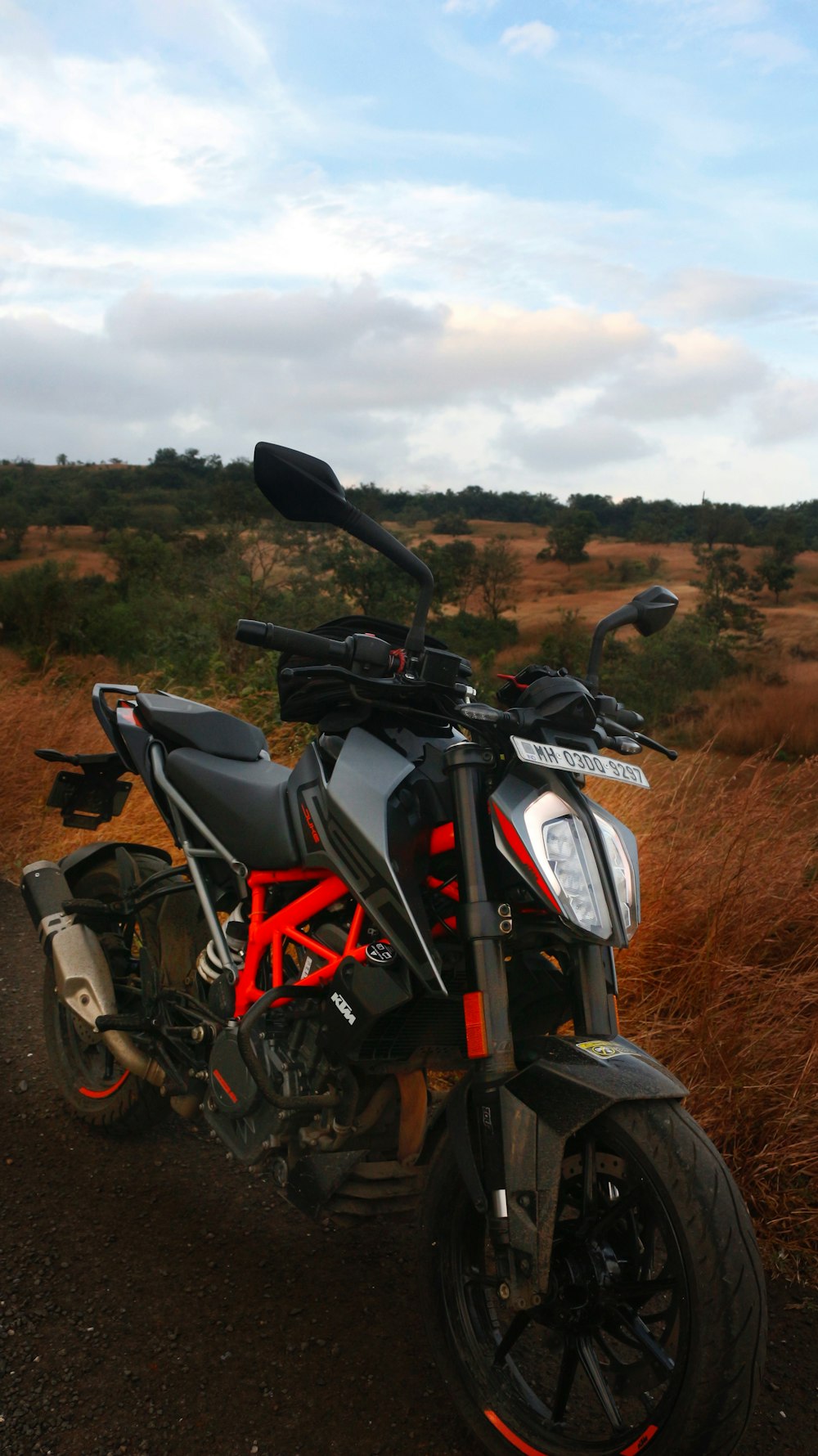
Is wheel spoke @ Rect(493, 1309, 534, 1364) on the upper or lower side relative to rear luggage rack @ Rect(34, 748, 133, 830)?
lower

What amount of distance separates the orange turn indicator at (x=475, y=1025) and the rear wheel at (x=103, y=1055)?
4.85ft

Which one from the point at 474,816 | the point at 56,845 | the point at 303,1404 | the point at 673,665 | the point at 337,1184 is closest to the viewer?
the point at 474,816

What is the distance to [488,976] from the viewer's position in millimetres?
2145

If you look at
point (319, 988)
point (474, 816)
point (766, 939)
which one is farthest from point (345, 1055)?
point (766, 939)

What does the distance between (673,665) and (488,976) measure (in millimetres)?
21261

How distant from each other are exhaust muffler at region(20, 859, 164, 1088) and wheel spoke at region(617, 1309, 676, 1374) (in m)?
1.63

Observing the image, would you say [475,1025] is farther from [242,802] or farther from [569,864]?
[242,802]

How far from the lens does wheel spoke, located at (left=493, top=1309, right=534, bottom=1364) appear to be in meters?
2.17

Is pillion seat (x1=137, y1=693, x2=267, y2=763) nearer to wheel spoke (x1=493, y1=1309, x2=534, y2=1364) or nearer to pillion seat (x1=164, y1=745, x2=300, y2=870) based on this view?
pillion seat (x1=164, y1=745, x2=300, y2=870)

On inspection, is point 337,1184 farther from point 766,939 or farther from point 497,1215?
point 766,939

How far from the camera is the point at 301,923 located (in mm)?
2719

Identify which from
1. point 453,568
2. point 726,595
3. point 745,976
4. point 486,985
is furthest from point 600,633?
point 726,595

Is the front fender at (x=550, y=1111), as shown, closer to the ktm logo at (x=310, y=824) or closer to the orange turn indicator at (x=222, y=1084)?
the ktm logo at (x=310, y=824)

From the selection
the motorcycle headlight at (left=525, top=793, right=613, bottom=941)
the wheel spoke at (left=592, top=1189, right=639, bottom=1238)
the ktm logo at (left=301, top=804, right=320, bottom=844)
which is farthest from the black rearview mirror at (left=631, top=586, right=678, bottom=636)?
the wheel spoke at (left=592, top=1189, right=639, bottom=1238)
